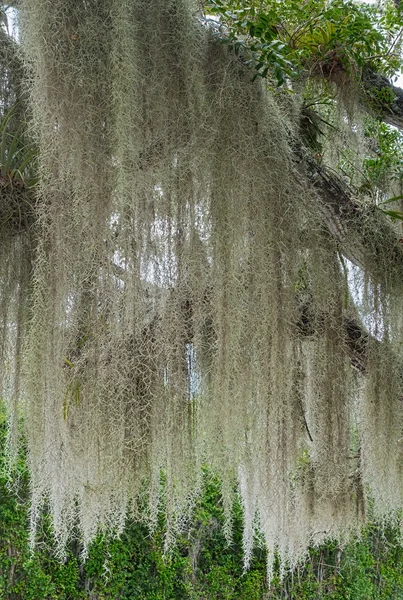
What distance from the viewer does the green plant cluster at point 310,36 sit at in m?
1.82

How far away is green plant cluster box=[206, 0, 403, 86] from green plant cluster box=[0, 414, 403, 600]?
2150 mm

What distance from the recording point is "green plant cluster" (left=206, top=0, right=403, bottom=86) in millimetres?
1817

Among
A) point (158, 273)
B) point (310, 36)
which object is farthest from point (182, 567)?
point (310, 36)

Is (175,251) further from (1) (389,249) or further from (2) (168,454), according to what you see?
(1) (389,249)

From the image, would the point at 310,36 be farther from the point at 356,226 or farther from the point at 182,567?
the point at 182,567

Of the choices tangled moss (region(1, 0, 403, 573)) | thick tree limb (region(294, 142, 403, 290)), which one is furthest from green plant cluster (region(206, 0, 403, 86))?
thick tree limb (region(294, 142, 403, 290))

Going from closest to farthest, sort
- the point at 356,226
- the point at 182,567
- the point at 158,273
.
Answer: the point at 158,273 → the point at 356,226 → the point at 182,567

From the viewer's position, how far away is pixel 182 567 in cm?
402

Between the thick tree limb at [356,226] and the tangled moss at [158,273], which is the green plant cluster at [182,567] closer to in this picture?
Answer: the tangled moss at [158,273]

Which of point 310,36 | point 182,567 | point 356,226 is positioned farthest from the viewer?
point 182,567

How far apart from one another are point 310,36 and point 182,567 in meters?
2.85

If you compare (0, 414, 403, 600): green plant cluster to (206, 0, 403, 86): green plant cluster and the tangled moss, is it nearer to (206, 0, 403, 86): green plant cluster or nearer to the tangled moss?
the tangled moss

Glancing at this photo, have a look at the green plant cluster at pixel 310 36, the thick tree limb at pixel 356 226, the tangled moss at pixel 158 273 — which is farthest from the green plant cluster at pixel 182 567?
the green plant cluster at pixel 310 36

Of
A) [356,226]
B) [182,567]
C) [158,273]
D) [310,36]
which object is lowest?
[182,567]
